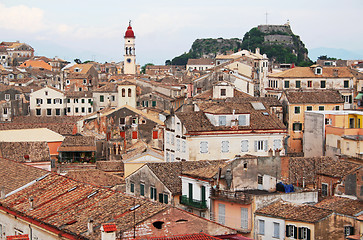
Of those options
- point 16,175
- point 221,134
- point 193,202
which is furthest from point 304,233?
point 221,134

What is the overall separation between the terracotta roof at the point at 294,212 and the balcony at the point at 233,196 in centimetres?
86

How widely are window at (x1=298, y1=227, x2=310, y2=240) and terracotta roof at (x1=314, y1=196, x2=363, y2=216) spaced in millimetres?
2488

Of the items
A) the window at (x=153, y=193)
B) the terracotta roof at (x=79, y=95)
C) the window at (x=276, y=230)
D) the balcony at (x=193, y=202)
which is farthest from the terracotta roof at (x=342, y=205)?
the terracotta roof at (x=79, y=95)

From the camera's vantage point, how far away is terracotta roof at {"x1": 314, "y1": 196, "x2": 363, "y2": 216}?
38812 mm

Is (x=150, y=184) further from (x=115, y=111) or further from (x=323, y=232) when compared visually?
(x=115, y=111)

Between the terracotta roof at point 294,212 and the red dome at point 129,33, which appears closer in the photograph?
the terracotta roof at point 294,212

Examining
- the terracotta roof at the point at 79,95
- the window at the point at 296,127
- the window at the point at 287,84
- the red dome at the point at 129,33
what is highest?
the red dome at the point at 129,33

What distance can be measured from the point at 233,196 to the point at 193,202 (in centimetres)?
296

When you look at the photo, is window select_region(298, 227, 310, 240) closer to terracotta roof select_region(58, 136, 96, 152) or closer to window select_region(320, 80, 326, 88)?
terracotta roof select_region(58, 136, 96, 152)

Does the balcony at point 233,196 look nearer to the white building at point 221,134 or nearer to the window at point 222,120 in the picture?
the white building at point 221,134

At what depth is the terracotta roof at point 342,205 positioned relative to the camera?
38.8 metres

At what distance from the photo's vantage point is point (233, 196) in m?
40.4

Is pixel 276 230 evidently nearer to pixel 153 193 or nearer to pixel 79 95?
pixel 153 193

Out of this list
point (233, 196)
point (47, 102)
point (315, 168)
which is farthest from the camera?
point (47, 102)
